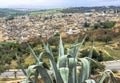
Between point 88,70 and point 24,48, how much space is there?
51.8 meters

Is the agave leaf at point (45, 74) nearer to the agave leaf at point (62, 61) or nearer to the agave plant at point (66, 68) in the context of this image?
the agave plant at point (66, 68)

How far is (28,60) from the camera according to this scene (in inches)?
1853

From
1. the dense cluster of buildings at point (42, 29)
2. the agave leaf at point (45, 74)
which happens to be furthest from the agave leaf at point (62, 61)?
the dense cluster of buildings at point (42, 29)

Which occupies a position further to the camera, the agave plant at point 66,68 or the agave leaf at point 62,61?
the agave leaf at point 62,61

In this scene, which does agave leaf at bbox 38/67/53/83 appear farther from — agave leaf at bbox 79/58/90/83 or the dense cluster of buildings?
the dense cluster of buildings

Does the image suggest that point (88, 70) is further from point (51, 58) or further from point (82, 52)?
point (82, 52)

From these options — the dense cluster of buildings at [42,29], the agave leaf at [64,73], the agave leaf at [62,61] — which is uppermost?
the agave leaf at [62,61]

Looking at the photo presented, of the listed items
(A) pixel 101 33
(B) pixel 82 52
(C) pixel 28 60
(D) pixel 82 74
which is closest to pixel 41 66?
(D) pixel 82 74

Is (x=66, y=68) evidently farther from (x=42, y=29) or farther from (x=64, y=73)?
(x=42, y=29)

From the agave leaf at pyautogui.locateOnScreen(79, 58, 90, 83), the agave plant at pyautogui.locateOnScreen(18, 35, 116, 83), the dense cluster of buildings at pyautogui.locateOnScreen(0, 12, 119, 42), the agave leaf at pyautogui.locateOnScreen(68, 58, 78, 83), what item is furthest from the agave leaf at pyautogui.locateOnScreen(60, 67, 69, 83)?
the dense cluster of buildings at pyautogui.locateOnScreen(0, 12, 119, 42)

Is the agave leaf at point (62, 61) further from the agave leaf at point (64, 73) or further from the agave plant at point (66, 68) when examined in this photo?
the agave leaf at point (64, 73)

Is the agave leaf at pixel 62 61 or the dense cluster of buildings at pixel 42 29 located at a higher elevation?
the agave leaf at pixel 62 61

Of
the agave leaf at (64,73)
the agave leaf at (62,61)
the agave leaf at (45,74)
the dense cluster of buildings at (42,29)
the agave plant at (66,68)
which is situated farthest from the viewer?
the dense cluster of buildings at (42,29)

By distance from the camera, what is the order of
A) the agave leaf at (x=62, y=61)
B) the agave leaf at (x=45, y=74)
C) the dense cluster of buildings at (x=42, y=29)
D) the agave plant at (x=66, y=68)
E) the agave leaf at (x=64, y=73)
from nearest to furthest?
1. the agave leaf at (x=64, y=73)
2. the agave plant at (x=66, y=68)
3. the agave leaf at (x=62, y=61)
4. the agave leaf at (x=45, y=74)
5. the dense cluster of buildings at (x=42, y=29)
